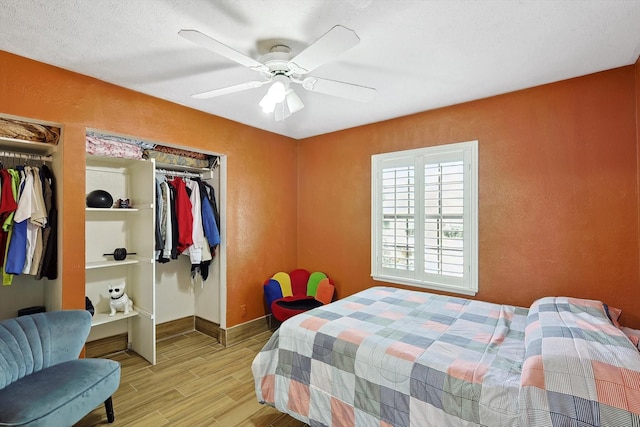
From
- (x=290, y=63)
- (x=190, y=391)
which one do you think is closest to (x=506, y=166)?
(x=290, y=63)

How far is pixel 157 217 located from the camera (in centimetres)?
308

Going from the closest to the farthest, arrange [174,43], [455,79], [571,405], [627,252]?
[571,405] < [174,43] < [627,252] < [455,79]

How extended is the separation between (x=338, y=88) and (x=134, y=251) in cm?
265

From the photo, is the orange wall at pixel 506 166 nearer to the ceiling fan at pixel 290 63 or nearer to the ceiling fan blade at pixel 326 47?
the ceiling fan at pixel 290 63

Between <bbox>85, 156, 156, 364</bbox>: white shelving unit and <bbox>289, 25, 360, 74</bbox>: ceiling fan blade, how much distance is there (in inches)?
74.1

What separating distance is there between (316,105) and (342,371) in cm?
230

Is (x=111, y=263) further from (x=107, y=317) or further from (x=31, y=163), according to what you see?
(x=31, y=163)

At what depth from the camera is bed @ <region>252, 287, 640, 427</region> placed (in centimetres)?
122

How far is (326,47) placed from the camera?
5.02ft

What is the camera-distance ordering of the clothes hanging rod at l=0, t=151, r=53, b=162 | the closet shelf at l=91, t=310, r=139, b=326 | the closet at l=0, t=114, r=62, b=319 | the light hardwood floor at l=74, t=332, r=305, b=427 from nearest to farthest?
the light hardwood floor at l=74, t=332, r=305, b=427
the closet at l=0, t=114, r=62, b=319
the clothes hanging rod at l=0, t=151, r=53, b=162
the closet shelf at l=91, t=310, r=139, b=326

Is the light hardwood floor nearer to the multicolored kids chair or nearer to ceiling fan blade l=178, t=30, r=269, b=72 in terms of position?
the multicolored kids chair

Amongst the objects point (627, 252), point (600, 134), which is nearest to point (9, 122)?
point (600, 134)

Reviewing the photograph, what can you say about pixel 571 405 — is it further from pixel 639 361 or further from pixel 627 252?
pixel 627 252

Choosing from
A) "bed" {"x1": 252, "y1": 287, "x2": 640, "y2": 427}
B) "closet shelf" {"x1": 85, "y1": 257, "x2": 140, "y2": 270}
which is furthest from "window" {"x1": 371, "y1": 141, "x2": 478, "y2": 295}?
"closet shelf" {"x1": 85, "y1": 257, "x2": 140, "y2": 270}
